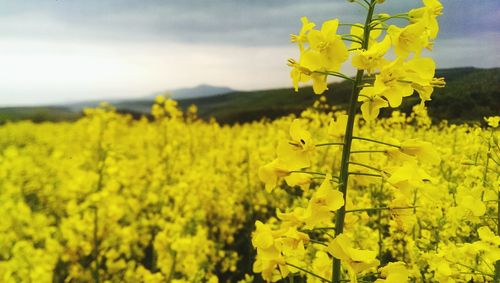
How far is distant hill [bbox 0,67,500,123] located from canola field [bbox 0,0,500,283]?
213 mm

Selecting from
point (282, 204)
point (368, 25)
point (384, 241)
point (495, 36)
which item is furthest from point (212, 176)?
point (368, 25)

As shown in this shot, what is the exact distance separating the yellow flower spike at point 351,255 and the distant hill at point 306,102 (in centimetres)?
136

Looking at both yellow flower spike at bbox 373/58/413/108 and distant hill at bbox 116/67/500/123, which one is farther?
distant hill at bbox 116/67/500/123

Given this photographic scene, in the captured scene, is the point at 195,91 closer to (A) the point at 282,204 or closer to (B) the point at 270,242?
(A) the point at 282,204

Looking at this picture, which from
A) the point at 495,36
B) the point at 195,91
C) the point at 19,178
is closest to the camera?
the point at 495,36

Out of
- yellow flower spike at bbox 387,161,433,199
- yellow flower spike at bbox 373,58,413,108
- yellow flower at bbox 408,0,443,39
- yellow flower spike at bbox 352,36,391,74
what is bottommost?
yellow flower spike at bbox 387,161,433,199

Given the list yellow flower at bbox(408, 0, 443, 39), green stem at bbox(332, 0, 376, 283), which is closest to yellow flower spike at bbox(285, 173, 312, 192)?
green stem at bbox(332, 0, 376, 283)

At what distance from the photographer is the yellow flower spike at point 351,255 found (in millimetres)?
1654

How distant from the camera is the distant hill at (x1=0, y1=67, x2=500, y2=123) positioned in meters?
4.22

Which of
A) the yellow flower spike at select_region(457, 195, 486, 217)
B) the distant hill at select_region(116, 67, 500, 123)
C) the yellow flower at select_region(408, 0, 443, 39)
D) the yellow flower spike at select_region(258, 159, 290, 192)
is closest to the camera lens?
the yellow flower at select_region(408, 0, 443, 39)

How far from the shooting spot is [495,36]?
3701 millimetres

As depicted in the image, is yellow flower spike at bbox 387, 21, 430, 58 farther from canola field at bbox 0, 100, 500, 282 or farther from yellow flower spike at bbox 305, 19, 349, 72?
canola field at bbox 0, 100, 500, 282

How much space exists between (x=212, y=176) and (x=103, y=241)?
2452 mm

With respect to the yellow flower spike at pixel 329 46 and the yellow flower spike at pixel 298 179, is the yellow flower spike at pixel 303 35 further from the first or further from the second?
the yellow flower spike at pixel 298 179
